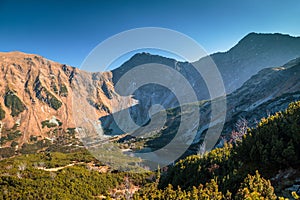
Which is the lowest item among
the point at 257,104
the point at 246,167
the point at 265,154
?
the point at 246,167

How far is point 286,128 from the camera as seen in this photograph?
17.6 meters

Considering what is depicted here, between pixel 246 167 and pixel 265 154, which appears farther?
pixel 246 167

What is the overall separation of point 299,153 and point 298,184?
10.4 feet

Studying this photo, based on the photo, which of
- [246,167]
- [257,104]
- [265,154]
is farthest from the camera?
[257,104]

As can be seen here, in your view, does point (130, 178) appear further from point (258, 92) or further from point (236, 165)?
point (258, 92)

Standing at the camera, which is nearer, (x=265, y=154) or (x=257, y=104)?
(x=265, y=154)

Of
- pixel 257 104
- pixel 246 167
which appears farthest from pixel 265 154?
pixel 257 104

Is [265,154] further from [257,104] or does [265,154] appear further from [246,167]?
[257,104]

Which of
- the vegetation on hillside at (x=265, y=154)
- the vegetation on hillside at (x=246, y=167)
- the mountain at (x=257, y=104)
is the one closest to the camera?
the vegetation on hillside at (x=246, y=167)

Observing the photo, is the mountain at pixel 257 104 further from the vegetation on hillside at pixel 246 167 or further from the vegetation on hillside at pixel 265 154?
the vegetation on hillside at pixel 265 154

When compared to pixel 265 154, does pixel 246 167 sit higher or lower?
lower

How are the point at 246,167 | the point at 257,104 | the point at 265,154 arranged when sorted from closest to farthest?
the point at 265,154 < the point at 246,167 < the point at 257,104

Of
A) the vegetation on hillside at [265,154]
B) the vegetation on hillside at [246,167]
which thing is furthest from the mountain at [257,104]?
the vegetation on hillside at [265,154]

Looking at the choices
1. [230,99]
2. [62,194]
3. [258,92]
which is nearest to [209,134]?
[258,92]
